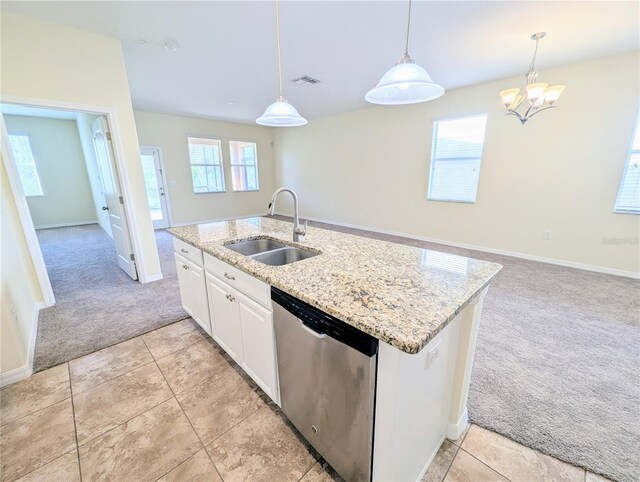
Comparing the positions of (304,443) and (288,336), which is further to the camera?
(304,443)

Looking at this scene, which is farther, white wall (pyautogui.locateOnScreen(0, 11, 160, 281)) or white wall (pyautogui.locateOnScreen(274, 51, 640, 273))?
white wall (pyautogui.locateOnScreen(274, 51, 640, 273))

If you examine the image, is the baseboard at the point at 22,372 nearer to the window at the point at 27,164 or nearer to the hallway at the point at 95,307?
the hallway at the point at 95,307

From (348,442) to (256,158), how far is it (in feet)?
26.1

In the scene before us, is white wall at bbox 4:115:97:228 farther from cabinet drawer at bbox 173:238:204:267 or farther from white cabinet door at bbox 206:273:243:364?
white cabinet door at bbox 206:273:243:364

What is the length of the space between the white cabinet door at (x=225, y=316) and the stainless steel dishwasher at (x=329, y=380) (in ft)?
1.57

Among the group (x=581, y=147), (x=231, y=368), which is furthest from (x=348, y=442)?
(x=581, y=147)

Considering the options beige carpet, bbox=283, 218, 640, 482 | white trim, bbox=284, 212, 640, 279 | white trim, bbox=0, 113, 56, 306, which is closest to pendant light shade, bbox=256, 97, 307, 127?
beige carpet, bbox=283, 218, 640, 482

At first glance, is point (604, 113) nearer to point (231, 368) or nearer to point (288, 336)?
point (288, 336)

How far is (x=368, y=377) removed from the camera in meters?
0.91

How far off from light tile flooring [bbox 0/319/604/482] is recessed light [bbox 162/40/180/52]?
3233 millimetres

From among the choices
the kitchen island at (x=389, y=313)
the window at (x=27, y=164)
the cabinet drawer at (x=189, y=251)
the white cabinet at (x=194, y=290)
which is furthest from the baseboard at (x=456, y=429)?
the window at (x=27, y=164)

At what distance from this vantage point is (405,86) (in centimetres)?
136

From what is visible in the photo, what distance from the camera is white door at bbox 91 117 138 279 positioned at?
3148 mm

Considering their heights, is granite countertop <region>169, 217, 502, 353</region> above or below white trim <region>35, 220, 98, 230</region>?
above
